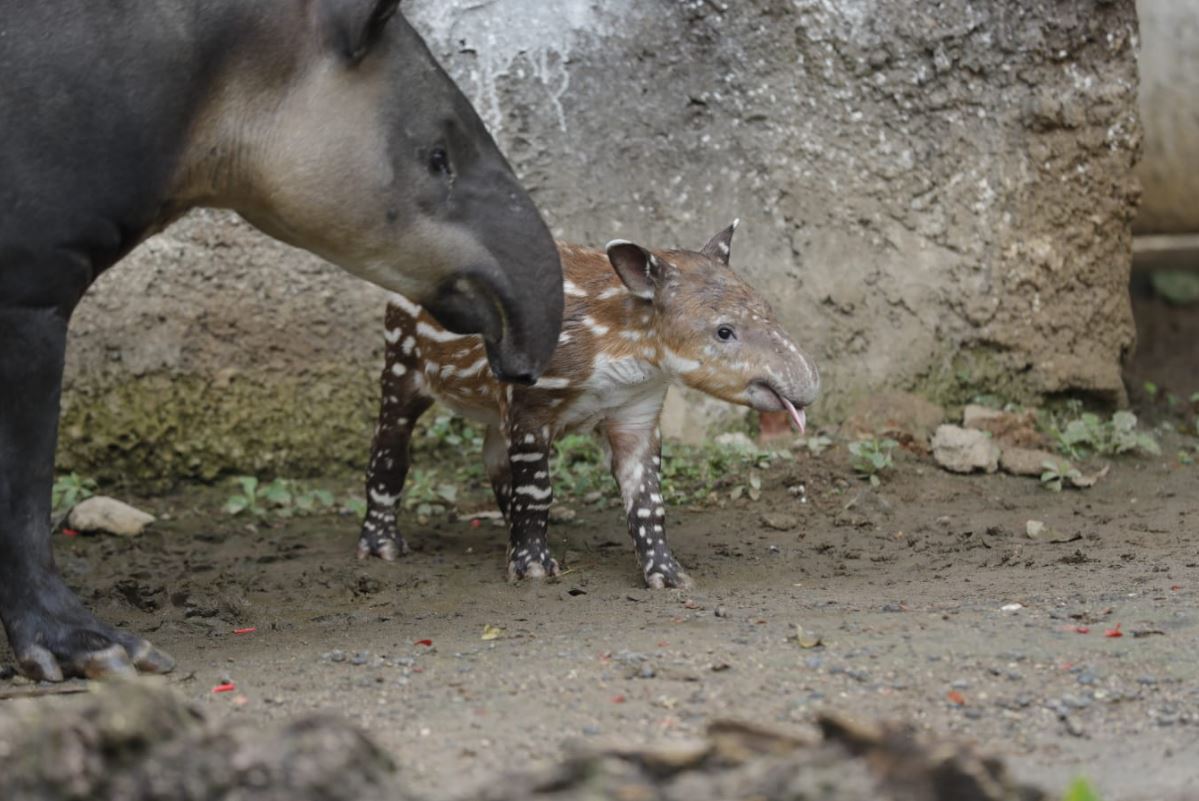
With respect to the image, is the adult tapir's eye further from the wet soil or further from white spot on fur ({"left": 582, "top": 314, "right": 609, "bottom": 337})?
the wet soil

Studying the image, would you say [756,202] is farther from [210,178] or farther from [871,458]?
[210,178]

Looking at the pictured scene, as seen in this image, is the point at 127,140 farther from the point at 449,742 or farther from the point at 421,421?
the point at 421,421

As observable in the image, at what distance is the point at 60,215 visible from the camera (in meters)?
4.36

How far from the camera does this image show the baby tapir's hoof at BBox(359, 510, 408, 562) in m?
6.70

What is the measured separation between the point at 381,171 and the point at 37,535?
1.42 metres

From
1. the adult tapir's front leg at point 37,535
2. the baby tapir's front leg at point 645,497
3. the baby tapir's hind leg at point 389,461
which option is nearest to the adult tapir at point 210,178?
the adult tapir's front leg at point 37,535

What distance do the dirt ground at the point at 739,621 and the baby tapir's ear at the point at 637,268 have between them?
1.07m

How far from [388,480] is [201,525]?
1241mm

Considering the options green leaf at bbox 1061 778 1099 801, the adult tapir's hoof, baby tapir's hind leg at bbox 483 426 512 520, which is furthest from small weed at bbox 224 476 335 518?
green leaf at bbox 1061 778 1099 801

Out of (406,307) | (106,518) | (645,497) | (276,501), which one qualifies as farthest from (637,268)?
(106,518)

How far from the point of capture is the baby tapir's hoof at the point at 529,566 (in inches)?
238

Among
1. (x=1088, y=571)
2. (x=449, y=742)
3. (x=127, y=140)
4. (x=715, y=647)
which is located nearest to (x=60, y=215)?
(x=127, y=140)

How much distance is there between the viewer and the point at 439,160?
16.0ft

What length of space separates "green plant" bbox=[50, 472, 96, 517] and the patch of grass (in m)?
4.56
